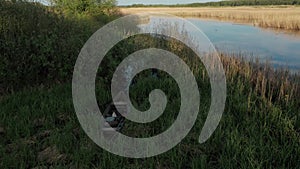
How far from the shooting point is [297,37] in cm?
2333

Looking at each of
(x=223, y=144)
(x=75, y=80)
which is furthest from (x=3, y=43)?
(x=223, y=144)

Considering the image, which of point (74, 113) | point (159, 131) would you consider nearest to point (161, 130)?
point (159, 131)

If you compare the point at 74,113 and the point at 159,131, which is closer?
the point at 159,131

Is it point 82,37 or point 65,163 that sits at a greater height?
point 82,37

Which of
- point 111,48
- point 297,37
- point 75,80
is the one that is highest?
point 111,48

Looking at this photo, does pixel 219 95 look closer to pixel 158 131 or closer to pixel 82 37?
pixel 158 131

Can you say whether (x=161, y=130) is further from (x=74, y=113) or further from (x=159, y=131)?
(x=74, y=113)

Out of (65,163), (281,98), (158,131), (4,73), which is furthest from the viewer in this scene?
(4,73)

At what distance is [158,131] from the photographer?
177 inches

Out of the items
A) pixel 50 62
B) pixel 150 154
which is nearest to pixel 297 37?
pixel 50 62

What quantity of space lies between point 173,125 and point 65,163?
161 cm

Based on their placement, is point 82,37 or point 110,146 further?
point 82,37

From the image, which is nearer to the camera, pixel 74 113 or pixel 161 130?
pixel 161 130

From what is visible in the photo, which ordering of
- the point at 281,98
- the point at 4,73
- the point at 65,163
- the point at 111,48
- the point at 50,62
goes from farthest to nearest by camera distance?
the point at 111,48
the point at 50,62
the point at 4,73
the point at 281,98
the point at 65,163
